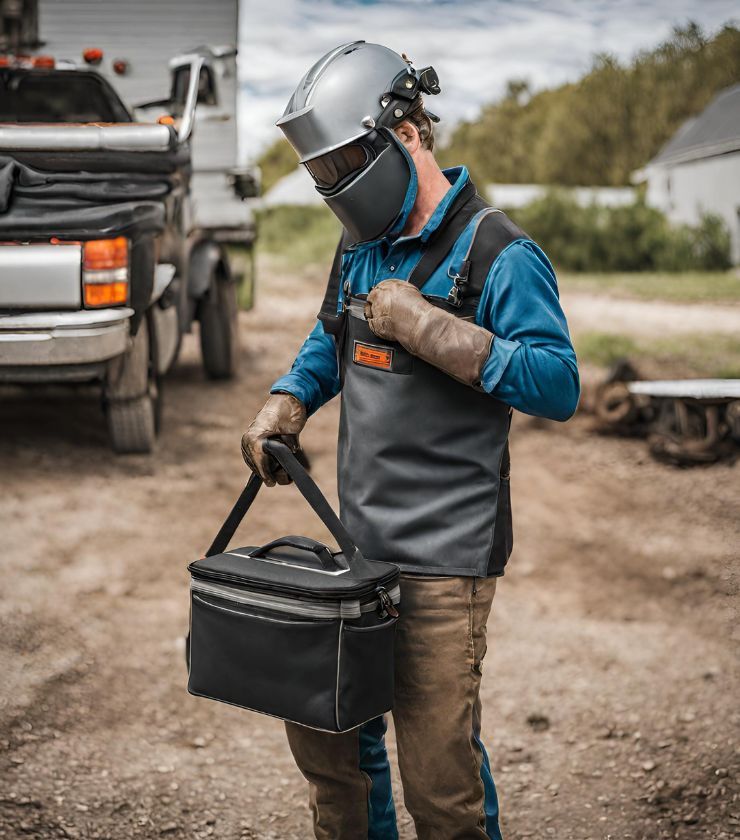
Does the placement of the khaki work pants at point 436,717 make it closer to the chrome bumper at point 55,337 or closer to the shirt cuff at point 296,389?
the shirt cuff at point 296,389

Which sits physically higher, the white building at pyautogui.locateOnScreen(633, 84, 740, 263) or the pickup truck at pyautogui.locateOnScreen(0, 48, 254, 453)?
the white building at pyautogui.locateOnScreen(633, 84, 740, 263)

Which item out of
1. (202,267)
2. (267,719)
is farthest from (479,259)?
(202,267)

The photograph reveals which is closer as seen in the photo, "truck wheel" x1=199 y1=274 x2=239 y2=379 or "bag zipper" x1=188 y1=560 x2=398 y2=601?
"bag zipper" x1=188 y1=560 x2=398 y2=601

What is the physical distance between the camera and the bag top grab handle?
207cm

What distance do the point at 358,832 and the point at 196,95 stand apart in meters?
5.25

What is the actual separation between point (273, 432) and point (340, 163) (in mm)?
606

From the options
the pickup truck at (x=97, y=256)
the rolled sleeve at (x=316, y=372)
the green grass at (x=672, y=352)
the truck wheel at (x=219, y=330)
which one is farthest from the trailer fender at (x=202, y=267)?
the rolled sleeve at (x=316, y=372)

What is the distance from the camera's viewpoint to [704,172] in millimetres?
31703

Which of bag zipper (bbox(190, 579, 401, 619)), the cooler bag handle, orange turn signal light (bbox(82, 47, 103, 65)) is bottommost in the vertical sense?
bag zipper (bbox(190, 579, 401, 619))

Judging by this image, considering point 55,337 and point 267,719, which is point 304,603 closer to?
point 267,719

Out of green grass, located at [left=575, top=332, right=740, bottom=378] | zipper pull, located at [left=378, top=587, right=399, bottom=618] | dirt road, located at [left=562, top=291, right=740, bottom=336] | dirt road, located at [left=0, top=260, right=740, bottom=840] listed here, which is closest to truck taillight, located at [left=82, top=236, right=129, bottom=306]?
dirt road, located at [left=0, top=260, right=740, bottom=840]

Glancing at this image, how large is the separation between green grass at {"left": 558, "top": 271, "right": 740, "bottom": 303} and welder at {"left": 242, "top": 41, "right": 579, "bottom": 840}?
1608 centimetres

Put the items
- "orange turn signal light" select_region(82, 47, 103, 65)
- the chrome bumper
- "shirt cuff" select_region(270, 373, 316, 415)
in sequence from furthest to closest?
"orange turn signal light" select_region(82, 47, 103, 65)
the chrome bumper
"shirt cuff" select_region(270, 373, 316, 415)

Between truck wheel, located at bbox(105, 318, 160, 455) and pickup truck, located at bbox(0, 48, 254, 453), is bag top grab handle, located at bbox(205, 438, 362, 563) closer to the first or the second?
pickup truck, located at bbox(0, 48, 254, 453)
